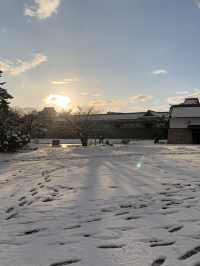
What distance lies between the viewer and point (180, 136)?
40.8 m

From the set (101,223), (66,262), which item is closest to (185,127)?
(101,223)

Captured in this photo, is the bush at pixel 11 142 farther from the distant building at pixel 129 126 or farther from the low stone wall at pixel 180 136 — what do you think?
the distant building at pixel 129 126

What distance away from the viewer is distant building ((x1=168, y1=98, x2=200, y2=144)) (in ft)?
133

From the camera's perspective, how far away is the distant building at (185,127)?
40.4 m

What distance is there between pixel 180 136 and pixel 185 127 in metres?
1.34

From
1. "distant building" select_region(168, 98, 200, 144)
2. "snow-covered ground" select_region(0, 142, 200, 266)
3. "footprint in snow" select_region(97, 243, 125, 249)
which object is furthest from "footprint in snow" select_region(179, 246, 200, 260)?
"distant building" select_region(168, 98, 200, 144)

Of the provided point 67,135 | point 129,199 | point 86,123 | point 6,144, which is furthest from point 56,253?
point 67,135

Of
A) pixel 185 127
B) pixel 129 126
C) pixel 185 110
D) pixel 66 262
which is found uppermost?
pixel 185 110

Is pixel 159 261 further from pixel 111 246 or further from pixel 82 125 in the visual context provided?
pixel 82 125

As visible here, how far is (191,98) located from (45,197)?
47808mm

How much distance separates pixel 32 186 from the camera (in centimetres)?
782

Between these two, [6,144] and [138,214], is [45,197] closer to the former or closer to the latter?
[138,214]

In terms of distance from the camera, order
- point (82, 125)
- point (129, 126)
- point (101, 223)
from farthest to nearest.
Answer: point (129, 126) < point (82, 125) < point (101, 223)

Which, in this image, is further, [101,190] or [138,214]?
[101,190]
